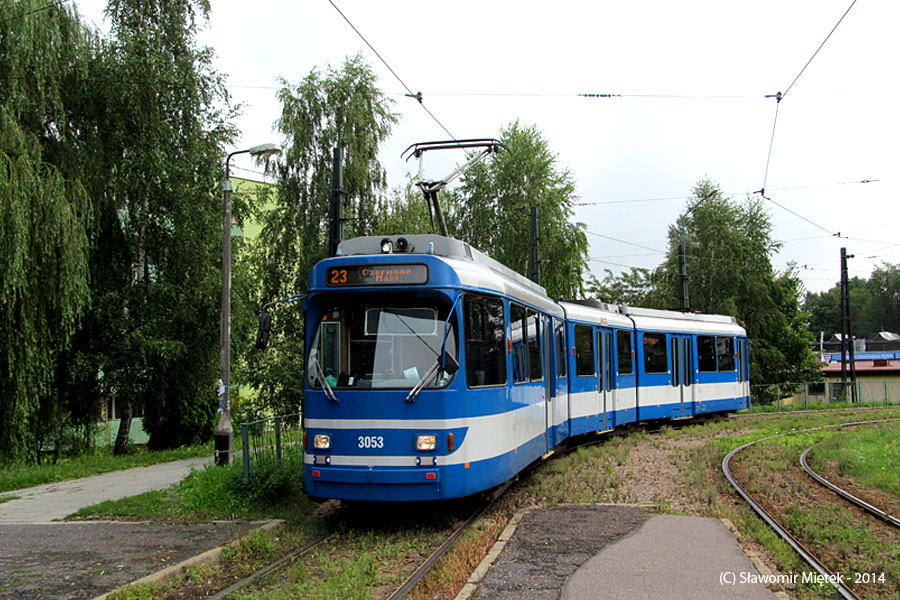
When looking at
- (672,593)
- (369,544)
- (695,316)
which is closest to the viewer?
(672,593)

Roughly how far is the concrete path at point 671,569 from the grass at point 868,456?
4816 millimetres

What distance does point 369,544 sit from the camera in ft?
26.2

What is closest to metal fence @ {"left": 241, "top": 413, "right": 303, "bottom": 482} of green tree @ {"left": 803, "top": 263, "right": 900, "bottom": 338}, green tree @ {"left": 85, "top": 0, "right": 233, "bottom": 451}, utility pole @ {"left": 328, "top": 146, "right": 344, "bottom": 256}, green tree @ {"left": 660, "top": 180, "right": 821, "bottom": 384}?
utility pole @ {"left": 328, "top": 146, "right": 344, "bottom": 256}

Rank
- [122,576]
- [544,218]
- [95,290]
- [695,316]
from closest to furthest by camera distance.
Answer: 1. [122,576]
2. [95,290]
3. [695,316]
4. [544,218]

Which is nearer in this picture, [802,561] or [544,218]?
[802,561]

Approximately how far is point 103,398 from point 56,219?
6368mm

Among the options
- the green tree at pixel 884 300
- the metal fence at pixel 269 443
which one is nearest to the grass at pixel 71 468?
→ the metal fence at pixel 269 443

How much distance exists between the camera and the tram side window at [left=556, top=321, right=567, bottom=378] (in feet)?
43.6

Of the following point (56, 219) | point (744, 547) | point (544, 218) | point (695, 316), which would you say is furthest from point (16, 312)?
point (544, 218)

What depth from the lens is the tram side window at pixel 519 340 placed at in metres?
10.0

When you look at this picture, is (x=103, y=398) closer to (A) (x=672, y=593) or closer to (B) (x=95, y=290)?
(B) (x=95, y=290)

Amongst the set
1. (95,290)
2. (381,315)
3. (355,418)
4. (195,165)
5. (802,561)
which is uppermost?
(195,165)

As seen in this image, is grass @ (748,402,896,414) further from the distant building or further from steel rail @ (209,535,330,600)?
the distant building

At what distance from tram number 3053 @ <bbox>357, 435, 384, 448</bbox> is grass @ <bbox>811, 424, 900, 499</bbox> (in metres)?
7.28
